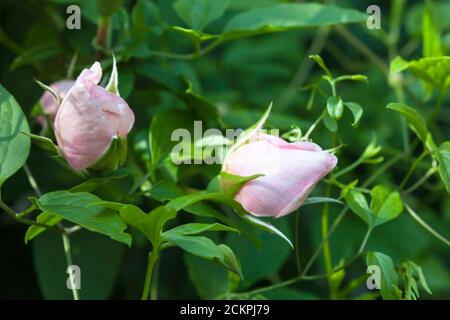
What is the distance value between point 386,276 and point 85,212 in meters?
0.18

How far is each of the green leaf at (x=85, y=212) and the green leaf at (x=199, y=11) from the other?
0.63 feet

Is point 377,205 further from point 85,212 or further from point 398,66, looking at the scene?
point 85,212

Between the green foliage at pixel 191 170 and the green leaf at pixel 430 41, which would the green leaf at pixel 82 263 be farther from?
the green leaf at pixel 430 41

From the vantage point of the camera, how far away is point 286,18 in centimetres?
57

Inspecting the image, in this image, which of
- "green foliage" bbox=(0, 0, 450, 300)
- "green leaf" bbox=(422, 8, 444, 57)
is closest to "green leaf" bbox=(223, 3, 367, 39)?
"green foliage" bbox=(0, 0, 450, 300)

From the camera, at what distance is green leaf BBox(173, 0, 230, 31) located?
1.90 feet

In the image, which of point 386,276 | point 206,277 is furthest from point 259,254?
point 386,276

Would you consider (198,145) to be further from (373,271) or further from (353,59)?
(353,59)

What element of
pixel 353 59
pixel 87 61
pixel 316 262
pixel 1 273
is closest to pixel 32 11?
pixel 87 61

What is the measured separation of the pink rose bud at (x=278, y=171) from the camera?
44 centimetres

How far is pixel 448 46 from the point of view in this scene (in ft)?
2.22

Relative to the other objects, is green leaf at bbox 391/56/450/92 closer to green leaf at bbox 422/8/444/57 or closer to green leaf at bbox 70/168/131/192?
green leaf at bbox 422/8/444/57

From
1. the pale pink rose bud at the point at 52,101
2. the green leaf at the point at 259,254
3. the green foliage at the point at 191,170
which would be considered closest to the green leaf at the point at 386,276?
the green foliage at the point at 191,170
